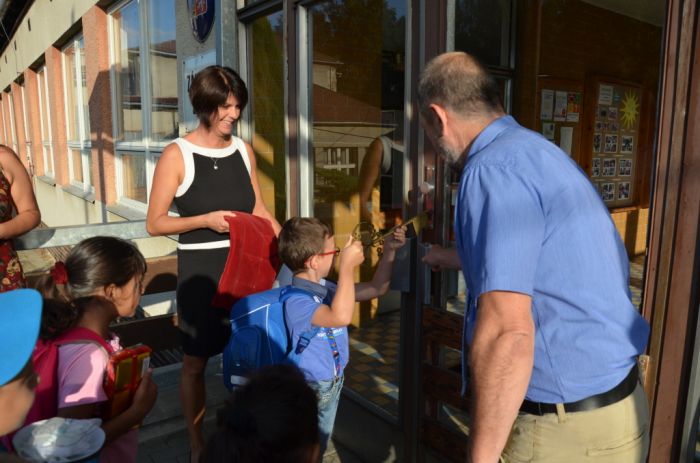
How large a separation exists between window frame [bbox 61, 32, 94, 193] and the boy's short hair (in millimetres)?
7710

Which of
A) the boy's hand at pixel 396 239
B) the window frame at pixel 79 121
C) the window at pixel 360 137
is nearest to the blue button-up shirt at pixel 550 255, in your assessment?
the boy's hand at pixel 396 239

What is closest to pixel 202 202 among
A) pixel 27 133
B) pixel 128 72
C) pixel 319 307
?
pixel 319 307

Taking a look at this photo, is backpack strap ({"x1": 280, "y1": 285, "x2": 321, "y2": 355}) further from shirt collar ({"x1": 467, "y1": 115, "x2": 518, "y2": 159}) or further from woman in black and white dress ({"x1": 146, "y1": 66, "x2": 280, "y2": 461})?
shirt collar ({"x1": 467, "y1": 115, "x2": 518, "y2": 159})

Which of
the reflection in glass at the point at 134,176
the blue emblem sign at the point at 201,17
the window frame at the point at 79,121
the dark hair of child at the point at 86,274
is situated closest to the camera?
the dark hair of child at the point at 86,274

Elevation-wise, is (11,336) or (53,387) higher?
(11,336)

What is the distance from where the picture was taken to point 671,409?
178 cm

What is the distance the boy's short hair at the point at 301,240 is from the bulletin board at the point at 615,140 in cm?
478

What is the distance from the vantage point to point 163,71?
5.59 meters

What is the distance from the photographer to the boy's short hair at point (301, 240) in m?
2.03

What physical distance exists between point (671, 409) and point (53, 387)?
1907 millimetres

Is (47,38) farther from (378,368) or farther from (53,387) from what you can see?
(53,387)

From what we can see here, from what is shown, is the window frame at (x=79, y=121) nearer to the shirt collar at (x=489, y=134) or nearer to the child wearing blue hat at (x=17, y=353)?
the child wearing blue hat at (x=17, y=353)

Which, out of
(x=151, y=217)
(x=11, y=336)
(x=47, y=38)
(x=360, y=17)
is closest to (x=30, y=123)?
(x=47, y=38)

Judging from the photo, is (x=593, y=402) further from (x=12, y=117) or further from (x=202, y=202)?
(x=12, y=117)
